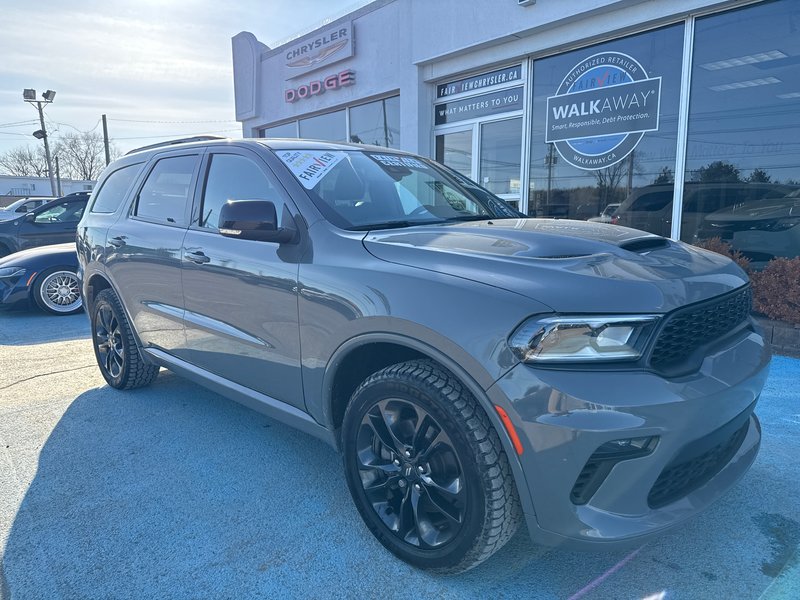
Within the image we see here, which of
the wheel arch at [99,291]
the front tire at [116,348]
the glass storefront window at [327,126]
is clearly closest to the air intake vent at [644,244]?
the wheel arch at [99,291]

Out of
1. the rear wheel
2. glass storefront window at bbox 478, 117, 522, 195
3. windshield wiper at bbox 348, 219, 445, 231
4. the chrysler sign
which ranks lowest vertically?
the rear wheel

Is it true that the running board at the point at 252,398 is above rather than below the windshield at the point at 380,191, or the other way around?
below

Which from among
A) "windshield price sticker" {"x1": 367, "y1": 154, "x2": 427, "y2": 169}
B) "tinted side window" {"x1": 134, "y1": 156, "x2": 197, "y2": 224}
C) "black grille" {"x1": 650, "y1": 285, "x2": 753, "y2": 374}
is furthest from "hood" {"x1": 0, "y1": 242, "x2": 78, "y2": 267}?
"black grille" {"x1": 650, "y1": 285, "x2": 753, "y2": 374}

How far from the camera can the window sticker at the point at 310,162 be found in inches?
111

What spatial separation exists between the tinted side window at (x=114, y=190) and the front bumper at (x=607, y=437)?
3.61 meters

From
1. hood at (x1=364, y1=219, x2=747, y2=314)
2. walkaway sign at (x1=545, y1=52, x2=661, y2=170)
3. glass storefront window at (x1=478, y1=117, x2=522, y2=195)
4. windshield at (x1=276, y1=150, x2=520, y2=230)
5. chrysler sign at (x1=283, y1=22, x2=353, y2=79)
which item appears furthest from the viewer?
chrysler sign at (x1=283, y1=22, x2=353, y2=79)

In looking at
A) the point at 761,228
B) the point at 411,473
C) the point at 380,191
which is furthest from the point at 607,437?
the point at 761,228

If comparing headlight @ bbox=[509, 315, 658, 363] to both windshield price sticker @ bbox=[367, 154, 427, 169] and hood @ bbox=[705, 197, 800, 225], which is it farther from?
hood @ bbox=[705, 197, 800, 225]

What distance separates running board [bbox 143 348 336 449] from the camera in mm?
2639

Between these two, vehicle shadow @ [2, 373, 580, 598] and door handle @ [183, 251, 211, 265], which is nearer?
vehicle shadow @ [2, 373, 580, 598]

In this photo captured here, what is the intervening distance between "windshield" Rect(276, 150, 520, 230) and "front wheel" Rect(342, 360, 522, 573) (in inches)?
34.9

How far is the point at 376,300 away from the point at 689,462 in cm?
128

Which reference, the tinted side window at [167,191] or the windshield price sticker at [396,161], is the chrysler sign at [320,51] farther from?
the windshield price sticker at [396,161]

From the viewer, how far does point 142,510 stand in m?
2.69
